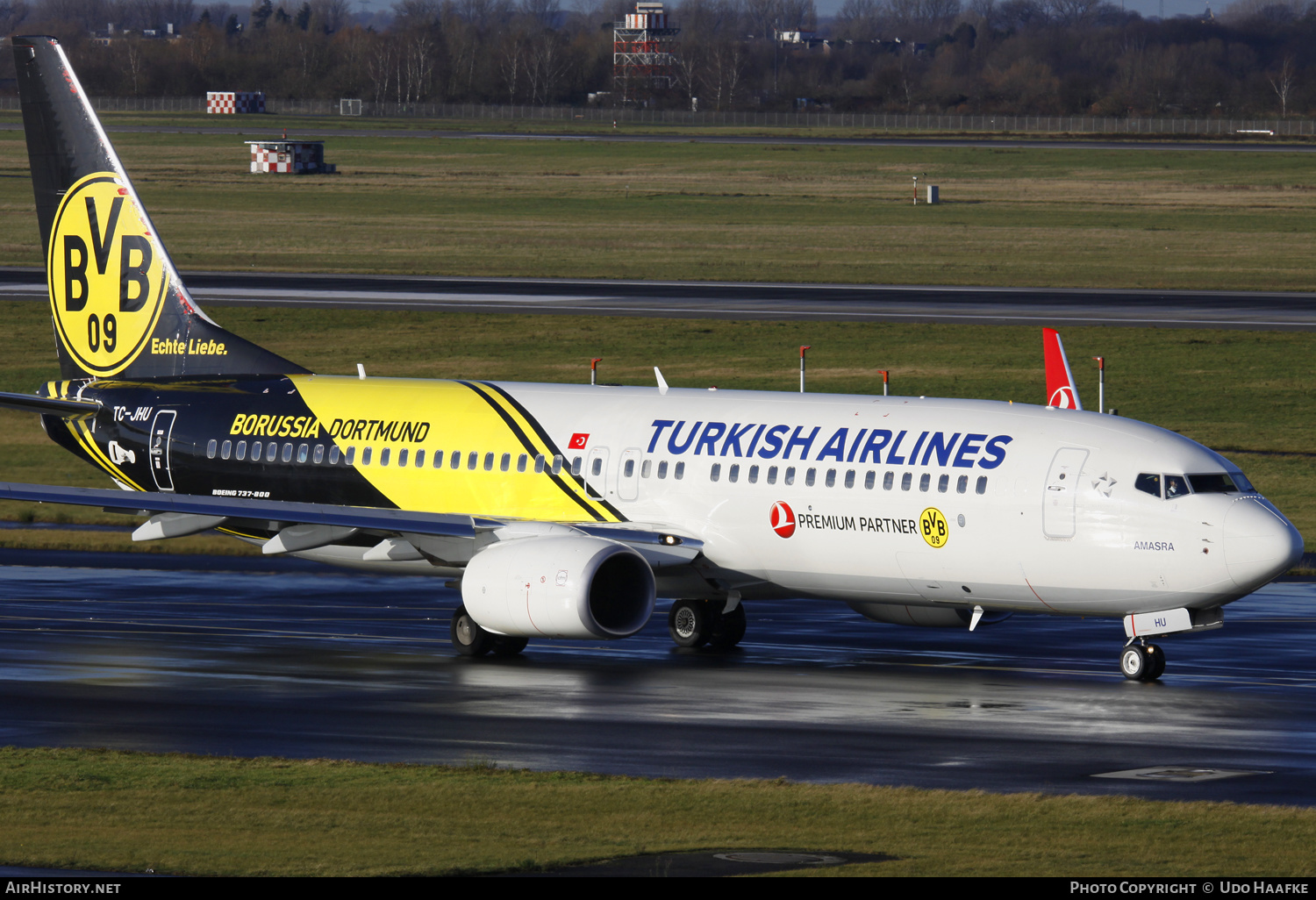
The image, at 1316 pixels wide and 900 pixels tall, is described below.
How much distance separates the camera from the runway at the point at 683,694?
25.6 m

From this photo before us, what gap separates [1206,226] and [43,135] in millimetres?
87965

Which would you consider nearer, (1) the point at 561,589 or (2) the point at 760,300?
(1) the point at 561,589

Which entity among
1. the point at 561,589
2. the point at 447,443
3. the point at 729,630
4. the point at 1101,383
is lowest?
the point at 729,630

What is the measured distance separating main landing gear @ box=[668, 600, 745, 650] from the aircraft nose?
8.95 metres

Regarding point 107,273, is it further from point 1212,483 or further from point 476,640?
point 1212,483

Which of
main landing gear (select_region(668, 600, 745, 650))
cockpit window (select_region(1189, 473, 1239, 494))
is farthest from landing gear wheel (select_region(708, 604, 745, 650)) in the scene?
cockpit window (select_region(1189, 473, 1239, 494))

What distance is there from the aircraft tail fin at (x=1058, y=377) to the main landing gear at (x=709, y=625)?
6807 mm

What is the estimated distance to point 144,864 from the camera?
63.2 feet

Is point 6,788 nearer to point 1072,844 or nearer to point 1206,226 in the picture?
point 1072,844

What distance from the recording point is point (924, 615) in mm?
33812

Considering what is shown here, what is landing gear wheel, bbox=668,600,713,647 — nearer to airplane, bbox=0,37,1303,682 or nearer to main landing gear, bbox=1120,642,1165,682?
airplane, bbox=0,37,1303,682

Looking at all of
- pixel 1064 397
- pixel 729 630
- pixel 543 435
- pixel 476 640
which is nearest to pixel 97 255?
pixel 543 435

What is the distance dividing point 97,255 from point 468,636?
12.5 meters

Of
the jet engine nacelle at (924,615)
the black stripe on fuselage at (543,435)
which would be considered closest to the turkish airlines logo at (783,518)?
the jet engine nacelle at (924,615)
